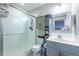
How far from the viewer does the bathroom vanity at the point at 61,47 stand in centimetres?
115

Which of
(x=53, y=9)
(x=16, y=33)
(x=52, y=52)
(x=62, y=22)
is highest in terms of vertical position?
(x=53, y=9)

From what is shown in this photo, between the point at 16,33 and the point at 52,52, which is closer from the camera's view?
the point at 52,52

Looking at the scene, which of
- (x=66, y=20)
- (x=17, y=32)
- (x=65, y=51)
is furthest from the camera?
(x=17, y=32)

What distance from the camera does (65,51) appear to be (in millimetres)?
1219

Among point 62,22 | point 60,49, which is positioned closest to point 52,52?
point 60,49

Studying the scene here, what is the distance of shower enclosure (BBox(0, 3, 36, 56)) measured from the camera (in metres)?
1.33

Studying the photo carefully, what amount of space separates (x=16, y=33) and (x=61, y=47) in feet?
2.70

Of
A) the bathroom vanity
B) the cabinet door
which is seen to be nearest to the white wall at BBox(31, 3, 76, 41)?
the bathroom vanity

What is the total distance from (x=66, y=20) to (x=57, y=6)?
0.28 meters

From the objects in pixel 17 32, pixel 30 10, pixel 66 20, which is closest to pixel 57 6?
A: pixel 66 20

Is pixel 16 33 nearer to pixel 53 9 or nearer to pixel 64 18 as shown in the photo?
pixel 53 9

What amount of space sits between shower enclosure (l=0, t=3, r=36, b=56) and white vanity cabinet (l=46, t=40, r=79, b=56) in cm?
31

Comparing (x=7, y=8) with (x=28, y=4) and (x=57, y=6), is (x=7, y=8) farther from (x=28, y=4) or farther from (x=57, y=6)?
(x=57, y=6)

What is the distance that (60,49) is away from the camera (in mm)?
1266
